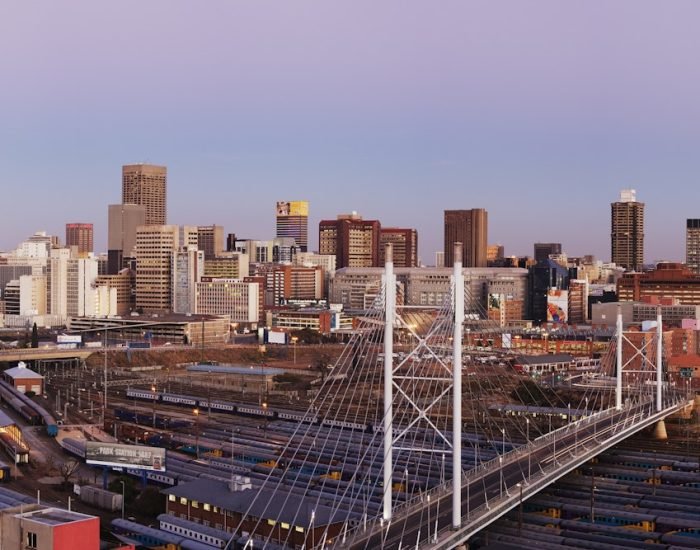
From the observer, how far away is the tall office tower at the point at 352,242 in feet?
433

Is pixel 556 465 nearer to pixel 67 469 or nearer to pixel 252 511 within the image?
pixel 252 511

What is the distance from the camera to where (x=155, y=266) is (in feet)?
307

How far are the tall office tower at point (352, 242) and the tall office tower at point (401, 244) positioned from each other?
121cm

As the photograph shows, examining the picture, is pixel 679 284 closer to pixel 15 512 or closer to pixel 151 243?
→ pixel 151 243

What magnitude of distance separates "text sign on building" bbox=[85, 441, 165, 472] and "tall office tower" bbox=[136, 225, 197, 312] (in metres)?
66.2

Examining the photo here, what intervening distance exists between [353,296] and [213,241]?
131 ft

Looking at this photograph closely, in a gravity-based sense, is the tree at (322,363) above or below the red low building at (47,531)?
below

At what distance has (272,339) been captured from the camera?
2849 inches

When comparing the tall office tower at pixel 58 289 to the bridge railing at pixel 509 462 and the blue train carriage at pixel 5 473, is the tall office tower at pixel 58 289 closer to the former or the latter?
the bridge railing at pixel 509 462

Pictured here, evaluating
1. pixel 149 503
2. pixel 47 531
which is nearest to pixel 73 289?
pixel 149 503

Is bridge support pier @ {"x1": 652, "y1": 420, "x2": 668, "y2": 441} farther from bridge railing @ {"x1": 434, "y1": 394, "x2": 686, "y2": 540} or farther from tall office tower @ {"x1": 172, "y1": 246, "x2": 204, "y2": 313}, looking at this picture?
tall office tower @ {"x1": 172, "y1": 246, "x2": 204, "y2": 313}

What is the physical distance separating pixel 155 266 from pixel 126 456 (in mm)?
68603

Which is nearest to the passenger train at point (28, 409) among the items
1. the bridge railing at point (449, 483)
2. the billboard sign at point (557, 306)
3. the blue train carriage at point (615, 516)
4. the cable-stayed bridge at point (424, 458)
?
the cable-stayed bridge at point (424, 458)

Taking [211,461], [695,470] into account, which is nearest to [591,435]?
[695,470]
